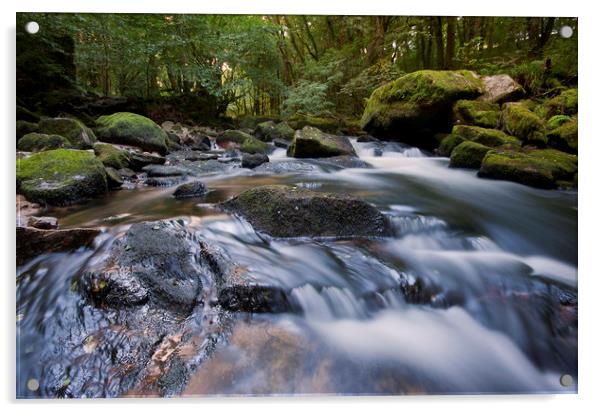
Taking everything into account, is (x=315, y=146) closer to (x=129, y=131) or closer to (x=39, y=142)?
(x=129, y=131)

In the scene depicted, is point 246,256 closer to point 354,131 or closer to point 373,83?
point 373,83

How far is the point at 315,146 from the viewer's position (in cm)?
429

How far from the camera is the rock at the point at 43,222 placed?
2057 mm

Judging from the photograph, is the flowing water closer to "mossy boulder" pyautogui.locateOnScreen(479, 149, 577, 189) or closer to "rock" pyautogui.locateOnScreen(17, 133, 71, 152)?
"mossy boulder" pyautogui.locateOnScreen(479, 149, 577, 189)

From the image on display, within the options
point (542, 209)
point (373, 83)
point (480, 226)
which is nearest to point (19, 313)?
point (480, 226)

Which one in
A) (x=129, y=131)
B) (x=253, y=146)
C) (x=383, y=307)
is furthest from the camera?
(x=253, y=146)

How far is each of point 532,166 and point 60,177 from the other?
3.70 m

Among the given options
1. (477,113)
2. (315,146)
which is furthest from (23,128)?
(477,113)

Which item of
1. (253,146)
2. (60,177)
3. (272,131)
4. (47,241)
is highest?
(272,131)

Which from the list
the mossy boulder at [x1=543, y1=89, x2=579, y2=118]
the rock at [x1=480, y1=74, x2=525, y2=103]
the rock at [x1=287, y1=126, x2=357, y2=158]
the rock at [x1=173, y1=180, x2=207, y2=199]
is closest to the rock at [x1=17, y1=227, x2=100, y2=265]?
the rock at [x1=173, y1=180, x2=207, y2=199]

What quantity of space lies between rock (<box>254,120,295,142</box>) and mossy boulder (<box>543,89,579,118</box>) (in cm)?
301

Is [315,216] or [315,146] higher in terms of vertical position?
[315,146]

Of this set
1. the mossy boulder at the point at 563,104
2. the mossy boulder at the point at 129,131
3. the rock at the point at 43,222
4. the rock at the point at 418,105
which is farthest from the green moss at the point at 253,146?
the mossy boulder at the point at 563,104

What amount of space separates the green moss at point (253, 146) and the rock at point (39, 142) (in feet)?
7.16
